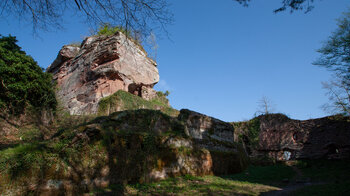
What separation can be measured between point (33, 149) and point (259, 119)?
20.4 m

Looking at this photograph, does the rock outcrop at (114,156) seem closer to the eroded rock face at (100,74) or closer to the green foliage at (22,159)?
the green foliage at (22,159)

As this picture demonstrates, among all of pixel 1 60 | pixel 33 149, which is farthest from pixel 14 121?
pixel 33 149

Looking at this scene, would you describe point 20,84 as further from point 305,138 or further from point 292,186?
point 305,138

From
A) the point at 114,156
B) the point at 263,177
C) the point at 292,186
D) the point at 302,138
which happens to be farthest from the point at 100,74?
the point at 302,138

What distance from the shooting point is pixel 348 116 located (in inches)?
566

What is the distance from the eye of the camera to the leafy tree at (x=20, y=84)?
984 cm

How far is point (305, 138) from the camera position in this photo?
54.3 ft

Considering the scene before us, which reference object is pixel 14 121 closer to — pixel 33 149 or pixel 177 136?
pixel 33 149

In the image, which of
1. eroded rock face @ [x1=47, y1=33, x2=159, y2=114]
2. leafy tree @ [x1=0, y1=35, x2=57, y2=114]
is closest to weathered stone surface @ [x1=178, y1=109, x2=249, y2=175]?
eroded rock face @ [x1=47, y1=33, x2=159, y2=114]

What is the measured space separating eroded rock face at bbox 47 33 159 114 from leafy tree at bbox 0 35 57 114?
4.00 metres

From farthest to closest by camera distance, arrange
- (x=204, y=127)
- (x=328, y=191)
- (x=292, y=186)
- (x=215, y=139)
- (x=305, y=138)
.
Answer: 1. (x=305, y=138)
2. (x=204, y=127)
3. (x=215, y=139)
4. (x=292, y=186)
5. (x=328, y=191)

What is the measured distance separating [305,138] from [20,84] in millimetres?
21887

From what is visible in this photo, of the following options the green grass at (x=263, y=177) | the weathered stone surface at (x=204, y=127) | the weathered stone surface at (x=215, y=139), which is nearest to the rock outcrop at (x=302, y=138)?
the green grass at (x=263, y=177)

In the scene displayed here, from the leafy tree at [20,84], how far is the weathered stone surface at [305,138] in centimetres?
1909
